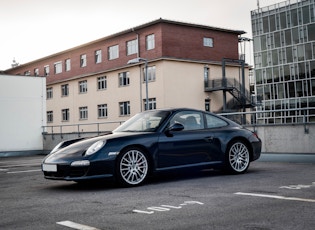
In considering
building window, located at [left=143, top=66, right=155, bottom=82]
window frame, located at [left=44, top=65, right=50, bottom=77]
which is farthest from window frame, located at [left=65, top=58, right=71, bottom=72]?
building window, located at [left=143, top=66, right=155, bottom=82]

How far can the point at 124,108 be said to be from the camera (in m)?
43.6

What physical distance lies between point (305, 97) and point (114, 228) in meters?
52.5

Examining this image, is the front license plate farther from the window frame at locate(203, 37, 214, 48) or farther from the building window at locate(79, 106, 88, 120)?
the building window at locate(79, 106, 88, 120)

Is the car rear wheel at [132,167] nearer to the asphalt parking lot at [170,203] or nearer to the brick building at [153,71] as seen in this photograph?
the asphalt parking lot at [170,203]

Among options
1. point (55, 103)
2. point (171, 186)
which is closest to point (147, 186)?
point (171, 186)

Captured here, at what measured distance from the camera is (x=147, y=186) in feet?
25.5

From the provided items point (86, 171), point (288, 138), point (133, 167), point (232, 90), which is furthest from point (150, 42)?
point (86, 171)

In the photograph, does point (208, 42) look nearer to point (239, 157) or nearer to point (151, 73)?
point (151, 73)

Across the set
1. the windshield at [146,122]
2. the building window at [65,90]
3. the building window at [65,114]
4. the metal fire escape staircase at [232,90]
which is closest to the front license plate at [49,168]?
the windshield at [146,122]

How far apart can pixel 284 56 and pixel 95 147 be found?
5301 cm

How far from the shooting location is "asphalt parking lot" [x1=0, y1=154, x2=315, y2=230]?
15.2ft

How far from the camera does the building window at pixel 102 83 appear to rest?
4650cm

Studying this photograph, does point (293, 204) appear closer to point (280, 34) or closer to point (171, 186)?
point (171, 186)

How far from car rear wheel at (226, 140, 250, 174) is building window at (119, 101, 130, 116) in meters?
33.7
